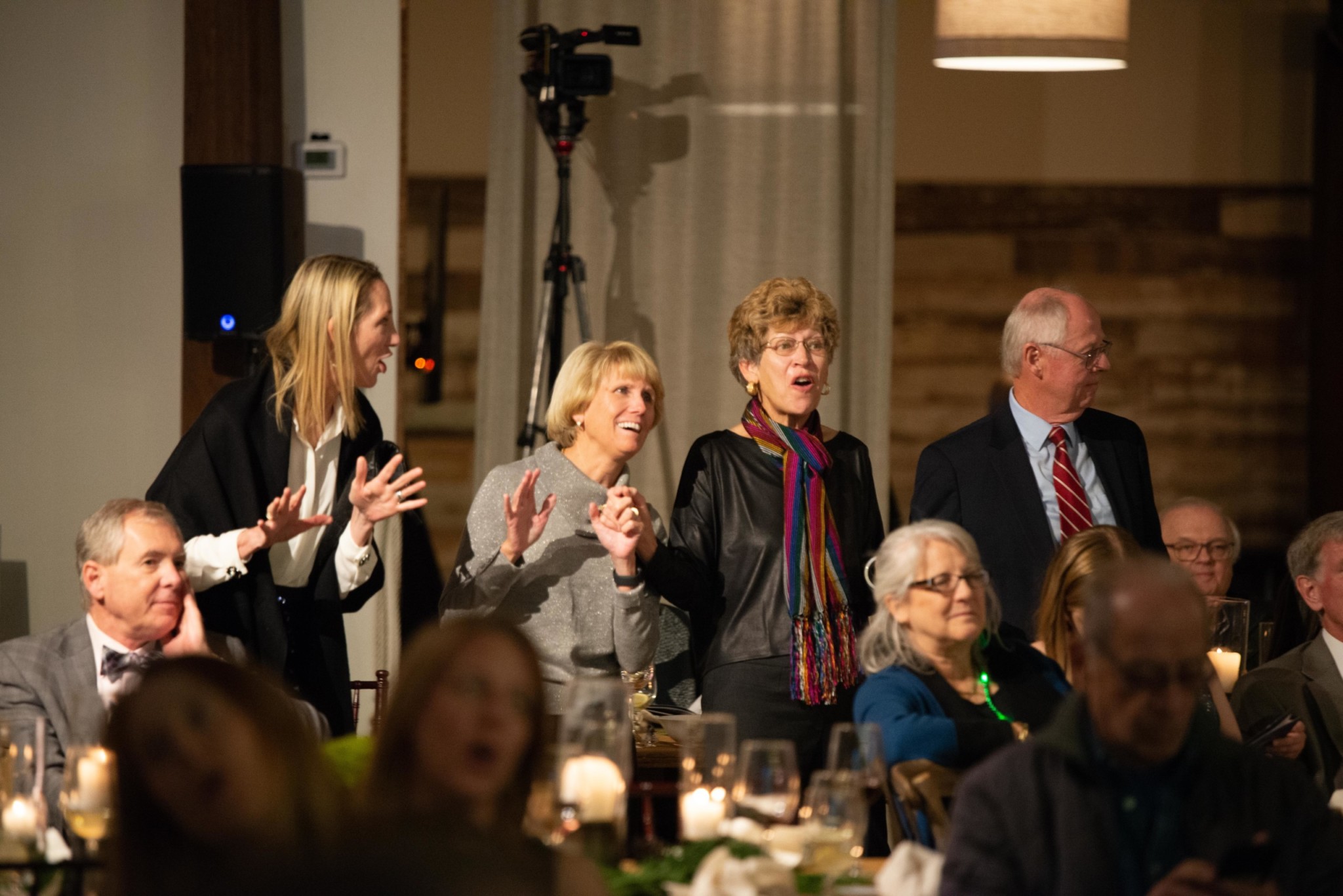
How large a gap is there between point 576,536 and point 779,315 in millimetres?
616

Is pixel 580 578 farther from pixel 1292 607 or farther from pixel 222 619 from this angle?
pixel 1292 607

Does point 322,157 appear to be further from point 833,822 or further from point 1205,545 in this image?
point 833,822

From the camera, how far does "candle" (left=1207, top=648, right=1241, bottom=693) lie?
3098 mm

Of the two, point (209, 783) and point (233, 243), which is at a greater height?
point (233, 243)

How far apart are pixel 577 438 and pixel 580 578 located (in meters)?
0.30

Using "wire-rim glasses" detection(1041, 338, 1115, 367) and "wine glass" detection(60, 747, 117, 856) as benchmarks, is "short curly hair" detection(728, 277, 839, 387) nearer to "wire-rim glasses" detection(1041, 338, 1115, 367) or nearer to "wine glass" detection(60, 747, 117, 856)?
"wire-rim glasses" detection(1041, 338, 1115, 367)

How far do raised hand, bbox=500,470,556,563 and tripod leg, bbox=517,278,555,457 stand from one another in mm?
1750

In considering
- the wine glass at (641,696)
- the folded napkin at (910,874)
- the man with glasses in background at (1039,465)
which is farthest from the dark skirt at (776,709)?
the folded napkin at (910,874)

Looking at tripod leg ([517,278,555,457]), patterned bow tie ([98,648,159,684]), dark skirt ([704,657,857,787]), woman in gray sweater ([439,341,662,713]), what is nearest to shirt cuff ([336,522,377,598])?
woman in gray sweater ([439,341,662,713])

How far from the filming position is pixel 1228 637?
3.14 metres

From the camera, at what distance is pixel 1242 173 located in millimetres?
7004

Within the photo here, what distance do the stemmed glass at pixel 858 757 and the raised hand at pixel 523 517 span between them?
1202 millimetres

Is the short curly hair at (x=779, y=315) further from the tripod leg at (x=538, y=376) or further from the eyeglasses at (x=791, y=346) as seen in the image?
the tripod leg at (x=538, y=376)

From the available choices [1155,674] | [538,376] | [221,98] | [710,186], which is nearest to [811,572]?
[1155,674]
